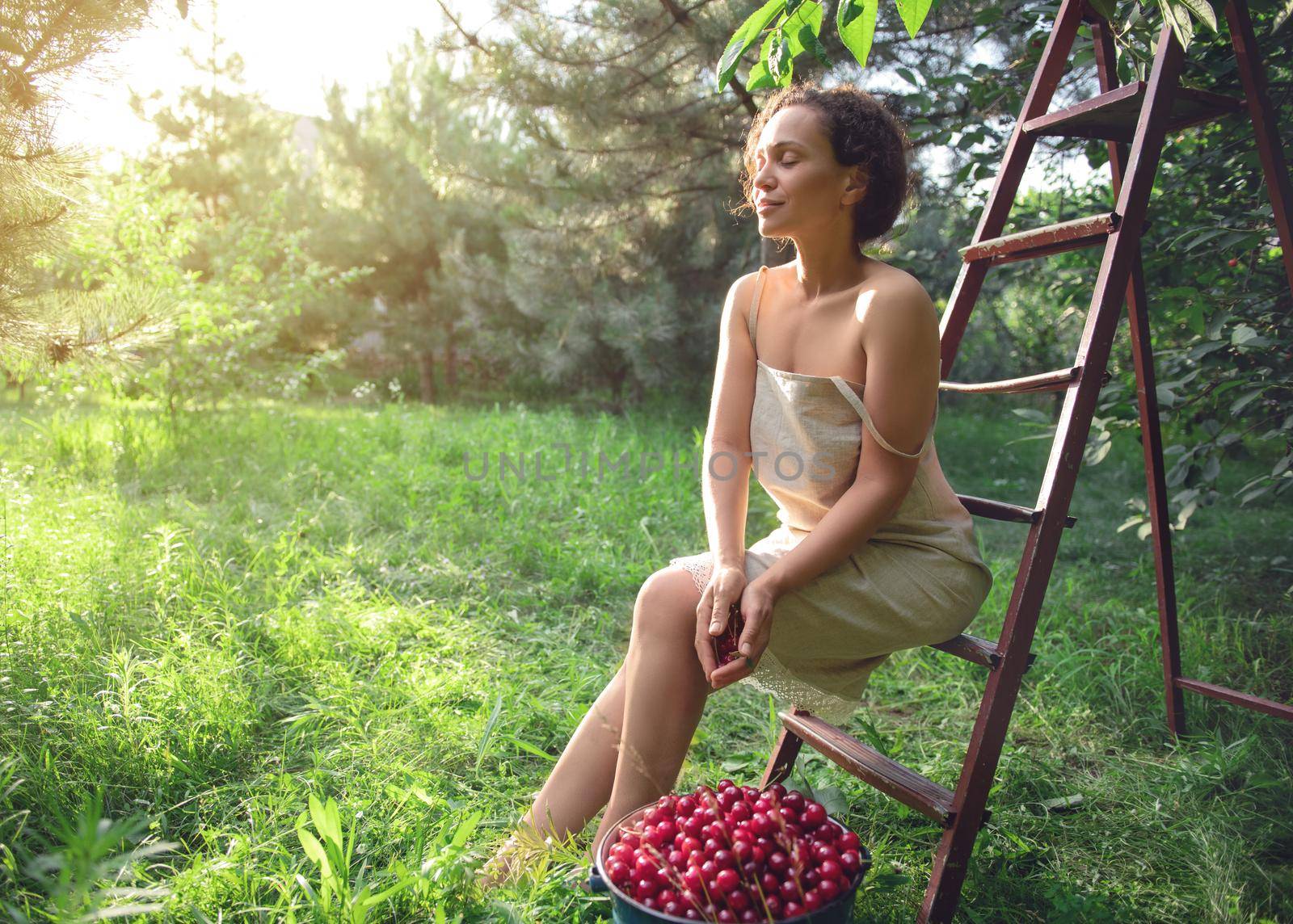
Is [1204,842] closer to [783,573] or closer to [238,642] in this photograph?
[783,573]

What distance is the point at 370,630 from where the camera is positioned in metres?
2.54

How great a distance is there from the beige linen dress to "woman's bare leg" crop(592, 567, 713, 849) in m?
0.08

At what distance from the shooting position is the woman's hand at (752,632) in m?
1.35

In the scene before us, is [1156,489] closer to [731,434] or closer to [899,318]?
[899,318]

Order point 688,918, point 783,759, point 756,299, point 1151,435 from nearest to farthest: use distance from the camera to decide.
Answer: point 688,918 < point 756,299 < point 783,759 < point 1151,435

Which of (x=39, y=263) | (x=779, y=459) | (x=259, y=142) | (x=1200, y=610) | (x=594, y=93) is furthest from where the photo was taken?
(x=259, y=142)

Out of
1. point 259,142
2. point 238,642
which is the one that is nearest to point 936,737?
point 238,642

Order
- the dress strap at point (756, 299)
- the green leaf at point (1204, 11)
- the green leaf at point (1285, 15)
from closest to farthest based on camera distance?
the green leaf at point (1204, 11), the dress strap at point (756, 299), the green leaf at point (1285, 15)

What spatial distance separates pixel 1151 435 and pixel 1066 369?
57cm

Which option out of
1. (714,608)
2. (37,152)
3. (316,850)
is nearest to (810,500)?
(714,608)

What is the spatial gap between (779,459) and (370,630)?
152 centimetres

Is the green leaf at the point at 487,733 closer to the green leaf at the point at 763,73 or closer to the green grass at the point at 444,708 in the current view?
the green grass at the point at 444,708

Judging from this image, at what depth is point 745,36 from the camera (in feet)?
4.70

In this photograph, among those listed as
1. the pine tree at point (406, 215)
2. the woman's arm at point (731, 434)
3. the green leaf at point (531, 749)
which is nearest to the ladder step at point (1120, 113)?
the woman's arm at point (731, 434)
